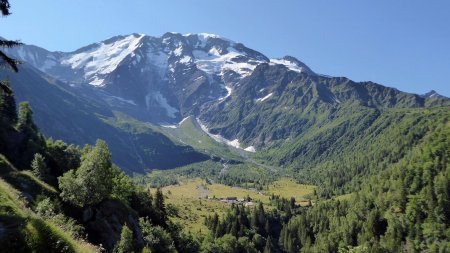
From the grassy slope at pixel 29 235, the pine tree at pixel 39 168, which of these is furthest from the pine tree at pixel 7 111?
the grassy slope at pixel 29 235

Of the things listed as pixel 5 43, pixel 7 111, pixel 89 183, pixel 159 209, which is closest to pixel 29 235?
pixel 5 43

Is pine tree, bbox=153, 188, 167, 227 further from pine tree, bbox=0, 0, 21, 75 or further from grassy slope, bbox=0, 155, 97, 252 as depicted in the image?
grassy slope, bbox=0, 155, 97, 252

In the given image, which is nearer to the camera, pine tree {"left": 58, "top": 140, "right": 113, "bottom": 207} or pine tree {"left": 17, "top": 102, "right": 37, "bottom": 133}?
pine tree {"left": 58, "top": 140, "right": 113, "bottom": 207}

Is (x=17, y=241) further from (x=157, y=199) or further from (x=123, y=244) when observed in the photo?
(x=157, y=199)

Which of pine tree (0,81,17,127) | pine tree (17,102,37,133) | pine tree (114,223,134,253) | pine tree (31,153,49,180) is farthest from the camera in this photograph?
pine tree (17,102,37,133)

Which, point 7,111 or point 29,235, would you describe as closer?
point 29,235

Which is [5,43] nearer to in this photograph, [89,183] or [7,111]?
[89,183]

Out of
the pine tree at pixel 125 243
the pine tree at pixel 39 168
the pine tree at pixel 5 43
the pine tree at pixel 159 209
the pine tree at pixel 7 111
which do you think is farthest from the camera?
the pine tree at pixel 159 209

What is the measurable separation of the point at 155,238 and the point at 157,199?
48463 millimetres

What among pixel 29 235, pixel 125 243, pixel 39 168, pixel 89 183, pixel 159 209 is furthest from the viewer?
pixel 159 209

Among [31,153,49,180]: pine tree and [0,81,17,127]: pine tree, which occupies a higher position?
[0,81,17,127]: pine tree

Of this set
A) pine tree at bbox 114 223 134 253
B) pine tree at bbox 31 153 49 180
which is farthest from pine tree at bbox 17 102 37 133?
pine tree at bbox 114 223 134 253

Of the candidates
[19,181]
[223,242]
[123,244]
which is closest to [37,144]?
[19,181]

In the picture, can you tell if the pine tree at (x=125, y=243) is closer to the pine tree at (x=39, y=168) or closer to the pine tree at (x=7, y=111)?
the pine tree at (x=39, y=168)
